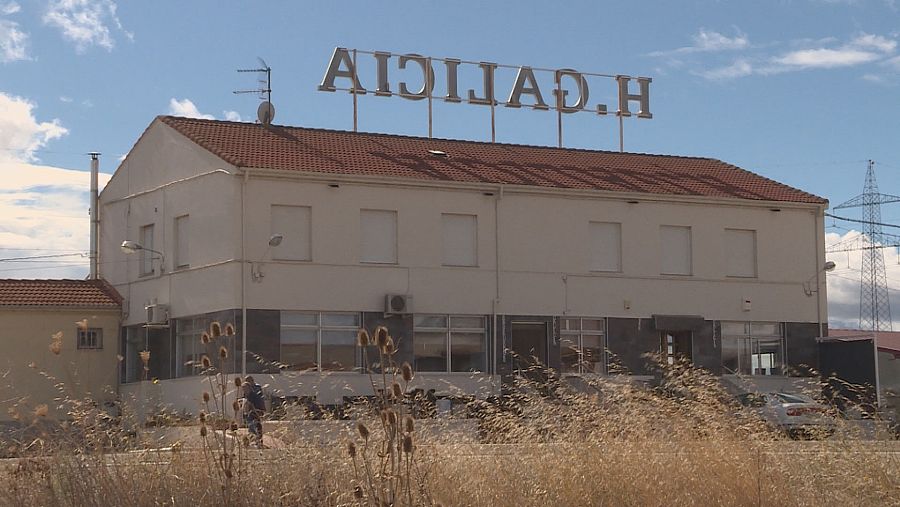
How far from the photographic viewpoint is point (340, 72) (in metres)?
42.6

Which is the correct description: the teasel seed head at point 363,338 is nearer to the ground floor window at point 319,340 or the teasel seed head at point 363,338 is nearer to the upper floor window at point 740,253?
the ground floor window at point 319,340

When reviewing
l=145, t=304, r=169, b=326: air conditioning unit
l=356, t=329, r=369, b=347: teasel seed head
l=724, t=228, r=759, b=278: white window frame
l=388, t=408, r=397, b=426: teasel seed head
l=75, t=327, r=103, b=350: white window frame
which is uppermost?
l=724, t=228, r=759, b=278: white window frame

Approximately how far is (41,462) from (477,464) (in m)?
3.57

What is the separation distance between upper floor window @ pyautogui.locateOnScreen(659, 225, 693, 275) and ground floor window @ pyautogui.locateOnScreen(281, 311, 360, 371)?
395 inches

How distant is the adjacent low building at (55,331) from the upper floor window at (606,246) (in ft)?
45.7

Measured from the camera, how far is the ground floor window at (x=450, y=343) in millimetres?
36844

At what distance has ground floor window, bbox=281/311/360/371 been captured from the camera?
35.2 m

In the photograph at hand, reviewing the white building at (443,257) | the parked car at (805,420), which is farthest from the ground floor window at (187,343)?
the parked car at (805,420)

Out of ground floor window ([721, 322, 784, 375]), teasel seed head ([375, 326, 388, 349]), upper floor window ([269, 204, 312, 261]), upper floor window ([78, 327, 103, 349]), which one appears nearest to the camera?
teasel seed head ([375, 326, 388, 349])

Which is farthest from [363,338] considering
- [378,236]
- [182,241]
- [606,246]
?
[606,246]

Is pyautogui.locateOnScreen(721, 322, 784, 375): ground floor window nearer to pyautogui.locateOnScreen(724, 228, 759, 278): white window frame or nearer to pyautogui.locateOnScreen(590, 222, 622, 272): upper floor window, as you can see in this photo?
pyautogui.locateOnScreen(724, 228, 759, 278): white window frame

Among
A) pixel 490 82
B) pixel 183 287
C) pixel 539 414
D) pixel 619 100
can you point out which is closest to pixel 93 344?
pixel 183 287

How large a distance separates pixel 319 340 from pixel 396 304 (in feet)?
7.44

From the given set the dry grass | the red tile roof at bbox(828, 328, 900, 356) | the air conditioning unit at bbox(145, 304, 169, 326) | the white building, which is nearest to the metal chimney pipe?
the white building
